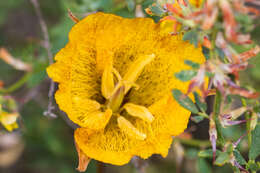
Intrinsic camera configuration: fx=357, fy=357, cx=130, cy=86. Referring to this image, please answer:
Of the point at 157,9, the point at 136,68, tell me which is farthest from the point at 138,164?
the point at 157,9

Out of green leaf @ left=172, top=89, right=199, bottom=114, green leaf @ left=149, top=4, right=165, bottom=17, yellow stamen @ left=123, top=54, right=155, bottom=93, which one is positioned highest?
green leaf @ left=149, top=4, right=165, bottom=17

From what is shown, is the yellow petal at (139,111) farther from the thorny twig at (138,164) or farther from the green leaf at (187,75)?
the thorny twig at (138,164)

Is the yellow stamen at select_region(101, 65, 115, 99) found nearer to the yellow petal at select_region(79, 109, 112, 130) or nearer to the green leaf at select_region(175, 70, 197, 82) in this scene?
the yellow petal at select_region(79, 109, 112, 130)

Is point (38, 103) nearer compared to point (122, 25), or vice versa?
point (122, 25)

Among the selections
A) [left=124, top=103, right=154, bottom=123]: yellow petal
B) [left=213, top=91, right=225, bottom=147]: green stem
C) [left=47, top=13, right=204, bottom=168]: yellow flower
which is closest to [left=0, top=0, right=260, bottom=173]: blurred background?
[left=47, top=13, right=204, bottom=168]: yellow flower

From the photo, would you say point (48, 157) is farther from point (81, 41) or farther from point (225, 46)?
point (225, 46)

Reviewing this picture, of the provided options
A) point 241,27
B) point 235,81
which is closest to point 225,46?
point 241,27
